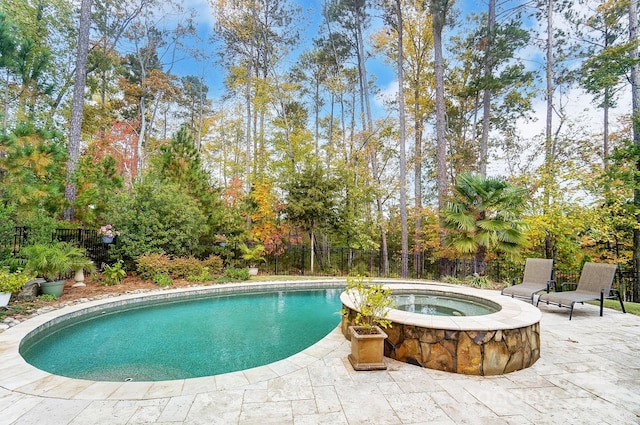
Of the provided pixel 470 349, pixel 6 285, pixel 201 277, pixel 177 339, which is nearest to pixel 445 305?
pixel 470 349

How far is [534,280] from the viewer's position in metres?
6.38

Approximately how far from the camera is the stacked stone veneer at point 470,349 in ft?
10.3

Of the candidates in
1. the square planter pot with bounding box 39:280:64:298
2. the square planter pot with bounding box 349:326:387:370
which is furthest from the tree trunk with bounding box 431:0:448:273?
the square planter pot with bounding box 39:280:64:298

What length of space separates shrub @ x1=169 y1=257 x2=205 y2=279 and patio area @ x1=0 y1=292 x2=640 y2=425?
570 centimetres

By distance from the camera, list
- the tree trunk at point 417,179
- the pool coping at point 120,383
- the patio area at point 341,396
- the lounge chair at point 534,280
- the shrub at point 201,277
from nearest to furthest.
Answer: the patio area at point 341,396, the pool coping at point 120,383, the lounge chair at point 534,280, the shrub at point 201,277, the tree trunk at point 417,179

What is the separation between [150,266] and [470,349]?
8.33m

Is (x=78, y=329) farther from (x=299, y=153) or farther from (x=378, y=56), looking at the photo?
(x=378, y=56)

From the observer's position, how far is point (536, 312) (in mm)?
3889

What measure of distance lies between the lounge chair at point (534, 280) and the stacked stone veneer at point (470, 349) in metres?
2.91

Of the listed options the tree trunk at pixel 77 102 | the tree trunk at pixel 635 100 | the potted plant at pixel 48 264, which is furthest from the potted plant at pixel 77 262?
the tree trunk at pixel 635 100

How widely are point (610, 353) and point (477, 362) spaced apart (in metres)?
2.01

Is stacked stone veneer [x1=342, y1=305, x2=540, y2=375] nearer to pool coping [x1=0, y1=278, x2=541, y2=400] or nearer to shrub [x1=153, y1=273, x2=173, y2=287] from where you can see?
pool coping [x1=0, y1=278, x2=541, y2=400]

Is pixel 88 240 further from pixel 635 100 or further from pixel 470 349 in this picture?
pixel 635 100

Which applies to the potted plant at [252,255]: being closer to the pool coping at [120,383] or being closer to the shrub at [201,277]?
the shrub at [201,277]
